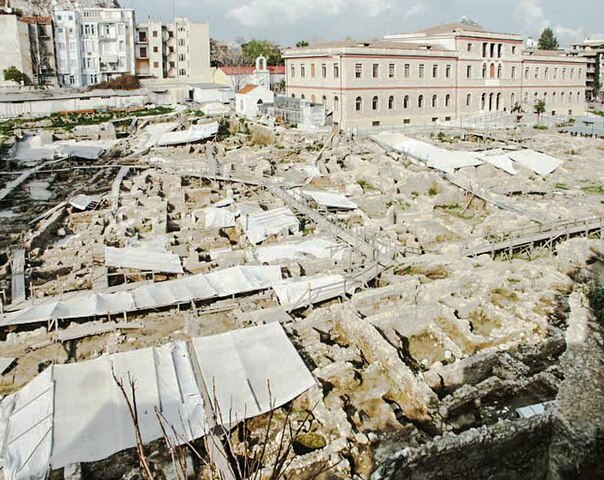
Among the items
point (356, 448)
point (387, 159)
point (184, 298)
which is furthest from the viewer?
point (387, 159)

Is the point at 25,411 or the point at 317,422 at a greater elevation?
the point at 25,411

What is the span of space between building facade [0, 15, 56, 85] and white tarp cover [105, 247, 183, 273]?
5547 centimetres

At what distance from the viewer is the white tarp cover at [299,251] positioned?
1727 cm

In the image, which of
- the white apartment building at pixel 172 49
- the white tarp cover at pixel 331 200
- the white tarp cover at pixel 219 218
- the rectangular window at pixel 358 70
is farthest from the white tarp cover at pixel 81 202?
the white apartment building at pixel 172 49

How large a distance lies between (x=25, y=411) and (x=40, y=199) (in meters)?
18.8

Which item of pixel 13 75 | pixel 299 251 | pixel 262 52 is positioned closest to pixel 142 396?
pixel 299 251

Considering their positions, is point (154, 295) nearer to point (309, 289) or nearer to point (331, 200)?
point (309, 289)

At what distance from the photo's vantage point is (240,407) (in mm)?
9828

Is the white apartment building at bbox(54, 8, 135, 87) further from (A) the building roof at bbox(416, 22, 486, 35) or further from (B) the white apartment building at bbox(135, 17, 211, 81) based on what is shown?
(A) the building roof at bbox(416, 22, 486, 35)

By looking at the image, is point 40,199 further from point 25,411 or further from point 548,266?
point 548,266

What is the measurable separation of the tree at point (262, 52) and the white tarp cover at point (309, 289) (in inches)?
2693

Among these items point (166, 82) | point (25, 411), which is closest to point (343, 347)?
point (25, 411)

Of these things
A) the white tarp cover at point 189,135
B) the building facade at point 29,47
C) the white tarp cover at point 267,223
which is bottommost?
the white tarp cover at point 267,223

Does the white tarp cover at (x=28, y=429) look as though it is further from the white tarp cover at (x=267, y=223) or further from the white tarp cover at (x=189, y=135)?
the white tarp cover at (x=189, y=135)
